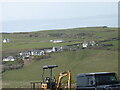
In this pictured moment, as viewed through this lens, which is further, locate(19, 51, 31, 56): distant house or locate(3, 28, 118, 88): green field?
locate(19, 51, 31, 56): distant house

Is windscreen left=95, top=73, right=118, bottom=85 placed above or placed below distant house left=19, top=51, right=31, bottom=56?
above

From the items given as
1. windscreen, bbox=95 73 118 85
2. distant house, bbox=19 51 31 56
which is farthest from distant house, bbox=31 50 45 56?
windscreen, bbox=95 73 118 85

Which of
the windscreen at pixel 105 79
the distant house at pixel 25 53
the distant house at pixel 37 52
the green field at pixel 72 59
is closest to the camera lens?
the windscreen at pixel 105 79

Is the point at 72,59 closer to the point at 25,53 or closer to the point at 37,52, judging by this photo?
the point at 37,52

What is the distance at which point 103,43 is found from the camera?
10512 cm

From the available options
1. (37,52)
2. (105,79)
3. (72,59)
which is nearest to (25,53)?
(37,52)

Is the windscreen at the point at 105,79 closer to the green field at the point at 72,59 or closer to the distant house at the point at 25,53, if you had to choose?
the green field at the point at 72,59

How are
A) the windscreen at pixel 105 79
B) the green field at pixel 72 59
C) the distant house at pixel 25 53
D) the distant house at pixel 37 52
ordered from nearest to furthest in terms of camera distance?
the windscreen at pixel 105 79 → the green field at pixel 72 59 → the distant house at pixel 25 53 → the distant house at pixel 37 52

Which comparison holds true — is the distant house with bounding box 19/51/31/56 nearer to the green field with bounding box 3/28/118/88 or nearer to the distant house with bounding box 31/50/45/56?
the distant house with bounding box 31/50/45/56

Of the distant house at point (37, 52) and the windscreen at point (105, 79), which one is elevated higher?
the windscreen at point (105, 79)

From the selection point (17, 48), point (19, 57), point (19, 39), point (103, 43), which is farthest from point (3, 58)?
point (19, 39)

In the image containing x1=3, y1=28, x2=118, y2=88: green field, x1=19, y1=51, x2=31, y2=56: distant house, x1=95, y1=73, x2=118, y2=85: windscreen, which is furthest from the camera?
x1=19, y1=51, x2=31, y2=56: distant house

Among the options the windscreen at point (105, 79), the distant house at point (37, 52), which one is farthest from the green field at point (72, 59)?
the windscreen at point (105, 79)

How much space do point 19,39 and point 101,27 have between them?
98.5 ft
